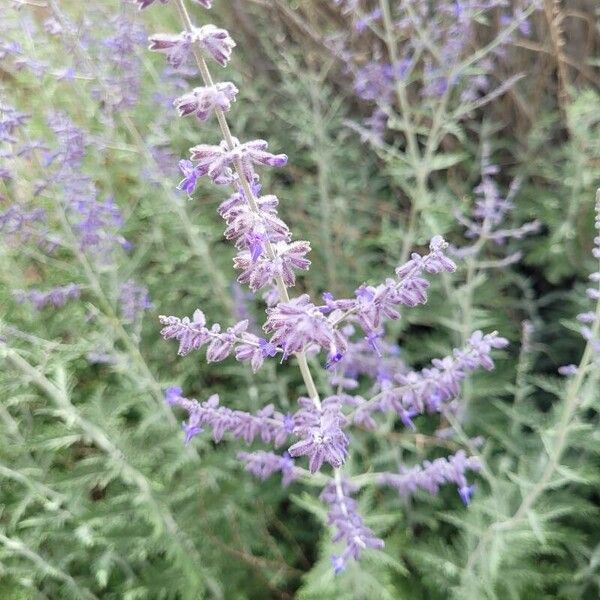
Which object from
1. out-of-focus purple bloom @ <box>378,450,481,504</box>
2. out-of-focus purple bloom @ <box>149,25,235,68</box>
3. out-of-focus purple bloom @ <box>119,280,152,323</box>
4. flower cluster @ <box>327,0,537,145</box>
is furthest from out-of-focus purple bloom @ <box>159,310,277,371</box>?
flower cluster @ <box>327,0,537,145</box>

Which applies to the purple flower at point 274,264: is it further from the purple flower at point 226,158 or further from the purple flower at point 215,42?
the purple flower at point 215,42

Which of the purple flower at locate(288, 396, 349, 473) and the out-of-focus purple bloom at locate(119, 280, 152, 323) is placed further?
the out-of-focus purple bloom at locate(119, 280, 152, 323)

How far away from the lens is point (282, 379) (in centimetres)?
320

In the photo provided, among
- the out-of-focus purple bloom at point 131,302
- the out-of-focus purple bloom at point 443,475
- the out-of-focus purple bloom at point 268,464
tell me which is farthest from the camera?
the out-of-focus purple bloom at point 131,302

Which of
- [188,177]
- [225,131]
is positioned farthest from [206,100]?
[188,177]

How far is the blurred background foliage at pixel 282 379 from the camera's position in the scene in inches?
105

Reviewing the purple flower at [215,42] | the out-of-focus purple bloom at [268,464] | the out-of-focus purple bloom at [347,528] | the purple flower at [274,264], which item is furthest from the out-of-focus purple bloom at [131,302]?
the purple flower at [215,42]

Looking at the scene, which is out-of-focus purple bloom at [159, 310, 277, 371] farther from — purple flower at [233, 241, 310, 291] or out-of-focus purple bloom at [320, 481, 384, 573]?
out-of-focus purple bloom at [320, 481, 384, 573]

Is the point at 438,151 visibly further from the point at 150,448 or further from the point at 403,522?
the point at 150,448

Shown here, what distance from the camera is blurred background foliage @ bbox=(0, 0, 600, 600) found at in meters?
2.67

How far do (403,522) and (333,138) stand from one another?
3032mm

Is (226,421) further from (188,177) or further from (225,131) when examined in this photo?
(225,131)

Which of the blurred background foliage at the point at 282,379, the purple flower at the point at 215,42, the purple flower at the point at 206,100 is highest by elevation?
the purple flower at the point at 215,42

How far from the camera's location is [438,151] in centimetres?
461
